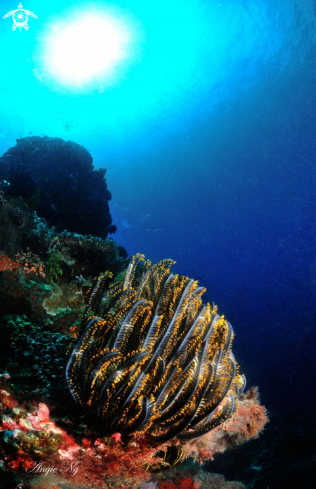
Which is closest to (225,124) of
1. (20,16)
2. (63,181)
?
(20,16)

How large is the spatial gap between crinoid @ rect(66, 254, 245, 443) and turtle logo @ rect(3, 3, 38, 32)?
121 ft

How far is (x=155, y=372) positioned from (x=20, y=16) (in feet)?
131

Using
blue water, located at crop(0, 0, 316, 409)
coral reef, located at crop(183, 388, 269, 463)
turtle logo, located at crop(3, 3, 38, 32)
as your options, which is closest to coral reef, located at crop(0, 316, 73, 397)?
coral reef, located at crop(183, 388, 269, 463)

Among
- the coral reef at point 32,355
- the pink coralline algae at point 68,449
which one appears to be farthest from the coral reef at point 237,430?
the coral reef at point 32,355

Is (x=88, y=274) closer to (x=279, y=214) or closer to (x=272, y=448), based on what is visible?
(x=272, y=448)

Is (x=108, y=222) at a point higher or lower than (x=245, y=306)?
lower

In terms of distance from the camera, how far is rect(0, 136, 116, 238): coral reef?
12531mm

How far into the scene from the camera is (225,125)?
233ft

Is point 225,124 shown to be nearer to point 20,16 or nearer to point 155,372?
point 20,16

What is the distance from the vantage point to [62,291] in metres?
6.36

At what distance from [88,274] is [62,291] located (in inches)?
59.1

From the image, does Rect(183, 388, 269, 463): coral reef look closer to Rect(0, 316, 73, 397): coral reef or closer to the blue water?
Rect(0, 316, 73, 397): coral reef

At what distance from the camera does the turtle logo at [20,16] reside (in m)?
26.4

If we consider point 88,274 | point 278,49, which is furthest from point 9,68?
point 278,49
